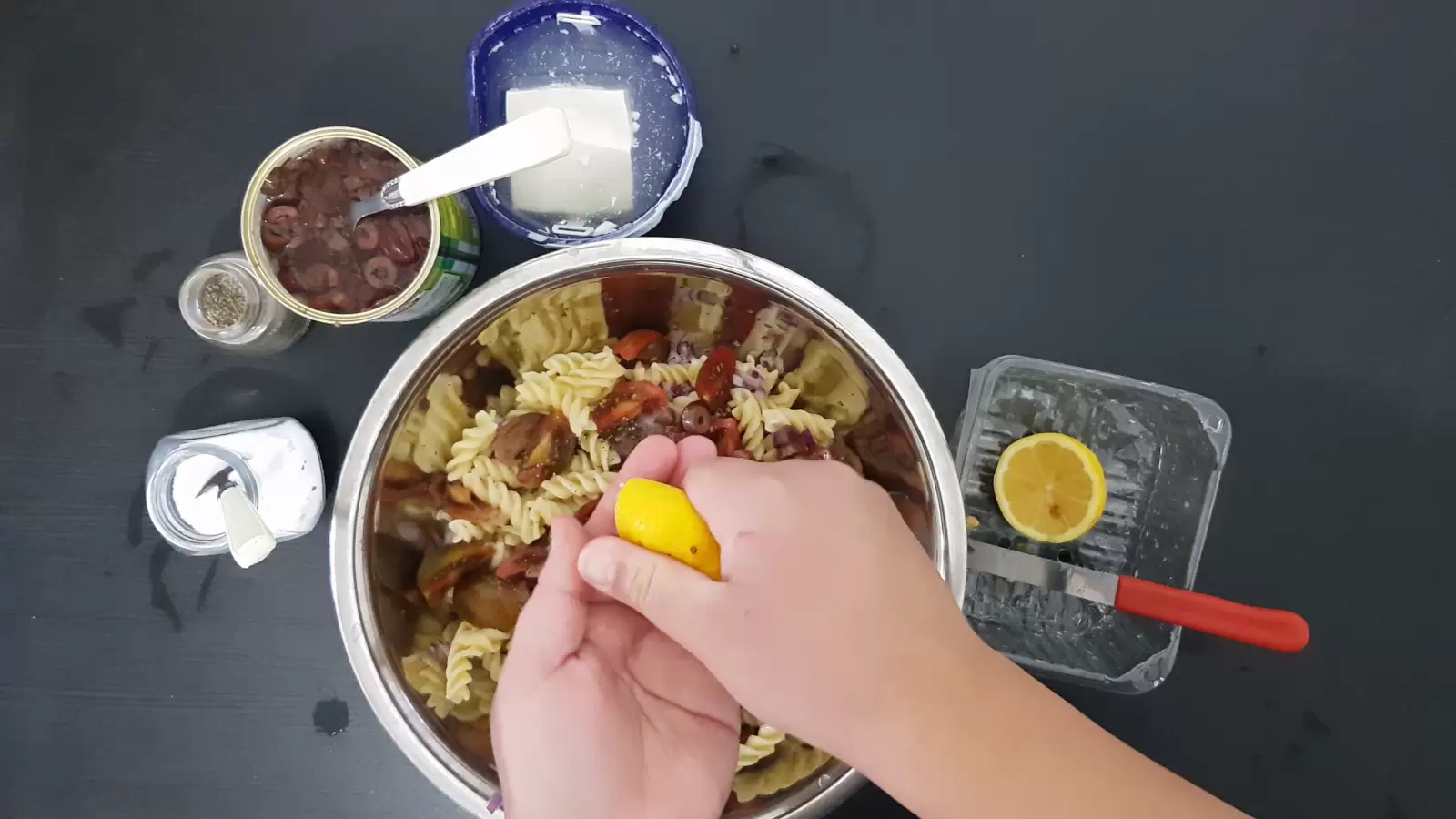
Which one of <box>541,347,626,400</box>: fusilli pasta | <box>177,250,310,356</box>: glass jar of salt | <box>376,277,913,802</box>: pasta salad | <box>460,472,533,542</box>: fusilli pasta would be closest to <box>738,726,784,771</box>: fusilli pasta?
<box>376,277,913,802</box>: pasta salad

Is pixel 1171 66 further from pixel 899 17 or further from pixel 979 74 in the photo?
pixel 899 17

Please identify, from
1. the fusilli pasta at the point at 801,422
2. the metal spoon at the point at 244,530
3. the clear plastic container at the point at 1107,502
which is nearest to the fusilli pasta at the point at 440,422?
the metal spoon at the point at 244,530

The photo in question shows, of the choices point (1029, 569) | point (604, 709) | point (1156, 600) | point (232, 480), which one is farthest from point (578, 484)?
point (1156, 600)

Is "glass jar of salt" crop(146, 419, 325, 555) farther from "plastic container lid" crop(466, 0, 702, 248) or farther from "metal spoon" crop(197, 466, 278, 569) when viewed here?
"plastic container lid" crop(466, 0, 702, 248)

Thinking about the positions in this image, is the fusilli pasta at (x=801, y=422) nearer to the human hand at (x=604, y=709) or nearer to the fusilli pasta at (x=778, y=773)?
the human hand at (x=604, y=709)

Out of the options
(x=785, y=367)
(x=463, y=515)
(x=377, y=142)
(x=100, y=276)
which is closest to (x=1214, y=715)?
(x=785, y=367)

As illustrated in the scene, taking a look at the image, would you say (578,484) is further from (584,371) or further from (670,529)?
(670,529)
